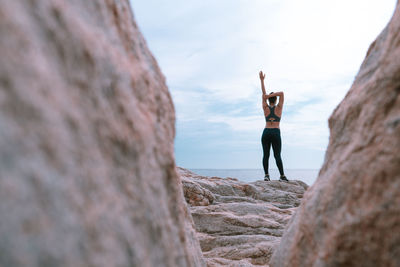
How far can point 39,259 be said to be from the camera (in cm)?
64

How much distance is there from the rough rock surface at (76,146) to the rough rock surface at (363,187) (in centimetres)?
69

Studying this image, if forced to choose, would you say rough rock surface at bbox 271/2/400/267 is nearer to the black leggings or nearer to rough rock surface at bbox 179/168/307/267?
rough rock surface at bbox 179/168/307/267

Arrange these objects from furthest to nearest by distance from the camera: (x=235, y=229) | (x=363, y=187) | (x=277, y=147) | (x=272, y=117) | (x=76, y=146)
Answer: (x=272, y=117), (x=277, y=147), (x=235, y=229), (x=363, y=187), (x=76, y=146)

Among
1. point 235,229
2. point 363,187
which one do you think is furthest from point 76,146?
point 235,229

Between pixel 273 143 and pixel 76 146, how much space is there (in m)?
8.44

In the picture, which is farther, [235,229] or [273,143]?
[273,143]

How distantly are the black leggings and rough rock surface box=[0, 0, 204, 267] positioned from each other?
790 cm

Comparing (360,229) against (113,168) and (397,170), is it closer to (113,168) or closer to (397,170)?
A: (397,170)

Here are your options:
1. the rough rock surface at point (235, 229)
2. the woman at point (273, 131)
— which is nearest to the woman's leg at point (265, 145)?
the woman at point (273, 131)

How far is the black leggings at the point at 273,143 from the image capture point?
8.87m

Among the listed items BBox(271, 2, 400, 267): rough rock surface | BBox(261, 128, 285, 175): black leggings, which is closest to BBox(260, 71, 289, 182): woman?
BBox(261, 128, 285, 175): black leggings

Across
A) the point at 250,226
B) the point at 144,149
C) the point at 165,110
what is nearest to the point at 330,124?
the point at 165,110

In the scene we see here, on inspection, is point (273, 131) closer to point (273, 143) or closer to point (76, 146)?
point (273, 143)

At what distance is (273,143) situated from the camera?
8891 mm
